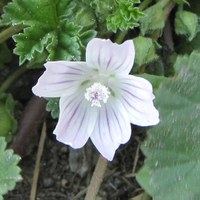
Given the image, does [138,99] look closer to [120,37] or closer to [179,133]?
[179,133]

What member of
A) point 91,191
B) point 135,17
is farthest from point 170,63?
point 91,191

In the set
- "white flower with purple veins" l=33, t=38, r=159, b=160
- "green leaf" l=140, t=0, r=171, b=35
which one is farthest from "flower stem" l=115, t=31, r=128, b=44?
"white flower with purple veins" l=33, t=38, r=159, b=160

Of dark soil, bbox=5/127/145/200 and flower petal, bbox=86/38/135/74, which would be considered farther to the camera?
dark soil, bbox=5/127/145/200


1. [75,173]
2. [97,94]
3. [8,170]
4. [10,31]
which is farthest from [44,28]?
[75,173]

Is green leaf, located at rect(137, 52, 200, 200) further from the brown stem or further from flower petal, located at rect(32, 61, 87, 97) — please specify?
the brown stem

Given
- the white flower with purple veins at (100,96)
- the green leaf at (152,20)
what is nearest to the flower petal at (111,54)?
the white flower with purple veins at (100,96)
